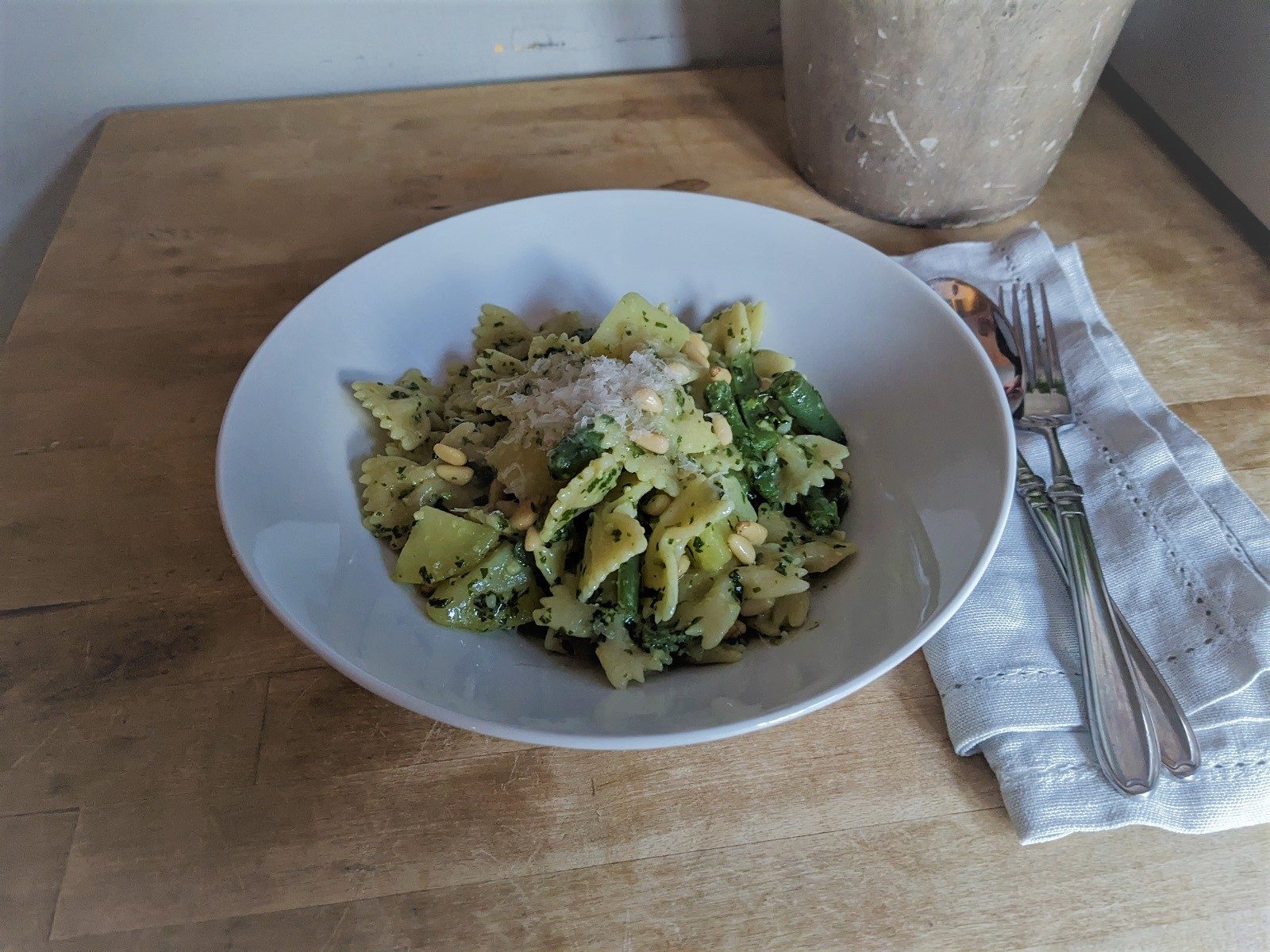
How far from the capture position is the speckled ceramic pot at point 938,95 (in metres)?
2.15

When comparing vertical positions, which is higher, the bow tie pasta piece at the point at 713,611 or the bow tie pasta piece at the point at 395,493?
the bow tie pasta piece at the point at 395,493

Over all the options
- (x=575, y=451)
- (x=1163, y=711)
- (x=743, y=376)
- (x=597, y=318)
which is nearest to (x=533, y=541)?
(x=575, y=451)

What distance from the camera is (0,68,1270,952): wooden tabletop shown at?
1.41 metres

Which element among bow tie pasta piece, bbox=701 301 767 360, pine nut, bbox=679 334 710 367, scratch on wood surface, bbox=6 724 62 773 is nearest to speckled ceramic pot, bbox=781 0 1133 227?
bow tie pasta piece, bbox=701 301 767 360

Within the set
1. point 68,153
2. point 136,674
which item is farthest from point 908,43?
point 68,153

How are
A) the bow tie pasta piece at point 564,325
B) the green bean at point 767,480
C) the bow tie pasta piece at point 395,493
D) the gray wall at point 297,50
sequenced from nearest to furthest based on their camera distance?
the bow tie pasta piece at point 395,493, the green bean at point 767,480, the bow tie pasta piece at point 564,325, the gray wall at point 297,50

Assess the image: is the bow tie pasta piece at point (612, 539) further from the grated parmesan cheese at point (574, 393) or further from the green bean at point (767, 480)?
the green bean at point (767, 480)

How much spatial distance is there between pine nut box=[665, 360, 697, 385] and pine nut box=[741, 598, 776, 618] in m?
0.49

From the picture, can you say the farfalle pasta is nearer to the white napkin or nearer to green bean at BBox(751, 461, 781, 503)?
green bean at BBox(751, 461, 781, 503)

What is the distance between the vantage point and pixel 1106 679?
1572 millimetres

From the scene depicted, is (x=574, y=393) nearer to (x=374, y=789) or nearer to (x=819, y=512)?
(x=819, y=512)

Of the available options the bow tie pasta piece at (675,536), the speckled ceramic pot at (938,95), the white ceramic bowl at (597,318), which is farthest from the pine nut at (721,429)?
the speckled ceramic pot at (938,95)

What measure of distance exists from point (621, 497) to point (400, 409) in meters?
0.56

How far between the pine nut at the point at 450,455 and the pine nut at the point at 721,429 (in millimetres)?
539
